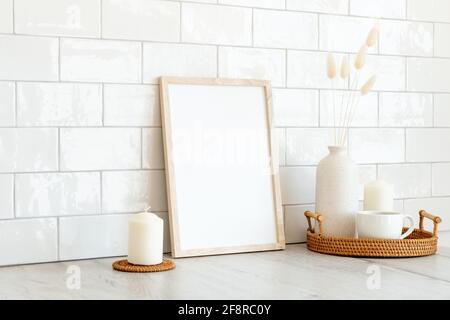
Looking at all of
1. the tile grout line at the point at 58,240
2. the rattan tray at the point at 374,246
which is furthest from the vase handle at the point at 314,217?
the tile grout line at the point at 58,240

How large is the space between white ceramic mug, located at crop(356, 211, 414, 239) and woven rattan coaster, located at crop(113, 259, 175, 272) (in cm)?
48

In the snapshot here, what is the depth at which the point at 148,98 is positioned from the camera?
1.65 m

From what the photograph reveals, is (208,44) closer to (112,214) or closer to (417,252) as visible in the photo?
(112,214)

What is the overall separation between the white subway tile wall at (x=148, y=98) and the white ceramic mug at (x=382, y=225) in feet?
0.77

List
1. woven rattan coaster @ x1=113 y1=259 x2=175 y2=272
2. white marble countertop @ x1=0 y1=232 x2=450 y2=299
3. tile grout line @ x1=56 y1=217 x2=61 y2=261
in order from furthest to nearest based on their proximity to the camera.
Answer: tile grout line @ x1=56 y1=217 x2=61 y2=261 → woven rattan coaster @ x1=113 y1=259 x2=175 y2=272 → white marble countertop @ x1=0 y1=232 x2=450 y2=299

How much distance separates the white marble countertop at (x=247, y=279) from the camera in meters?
1.27

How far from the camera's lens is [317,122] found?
1.87 m

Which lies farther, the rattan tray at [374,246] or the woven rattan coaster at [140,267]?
the rattan tray at [374,246]

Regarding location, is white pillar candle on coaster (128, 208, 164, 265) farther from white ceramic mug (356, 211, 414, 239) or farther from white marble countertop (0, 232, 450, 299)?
white ceramic mug (356, 211, 414, 239)

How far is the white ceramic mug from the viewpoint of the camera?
5.39 ft

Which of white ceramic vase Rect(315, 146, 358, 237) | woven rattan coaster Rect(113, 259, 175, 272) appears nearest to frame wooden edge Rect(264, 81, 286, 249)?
white ceramic vase Rect(315, 146, 358, 237)

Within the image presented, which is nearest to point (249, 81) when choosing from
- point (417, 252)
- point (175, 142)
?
point (175, 142)

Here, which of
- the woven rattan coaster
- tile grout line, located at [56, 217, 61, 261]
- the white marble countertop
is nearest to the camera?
the white marble countertop

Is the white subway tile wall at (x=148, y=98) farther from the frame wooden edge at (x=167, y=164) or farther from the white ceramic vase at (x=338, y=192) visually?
the white ceramic vase at (x=338, y=192)
